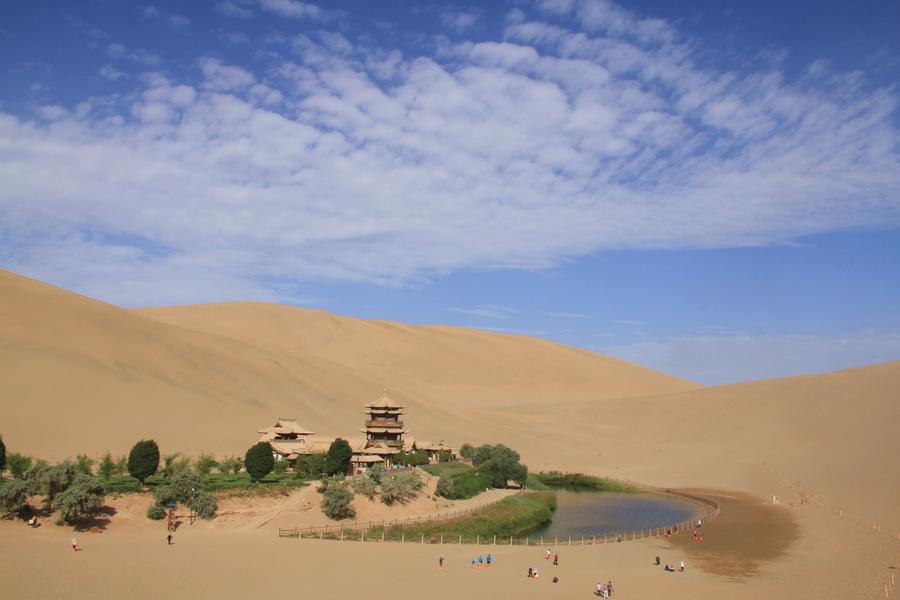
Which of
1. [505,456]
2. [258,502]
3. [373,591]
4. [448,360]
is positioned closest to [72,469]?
[258,502]

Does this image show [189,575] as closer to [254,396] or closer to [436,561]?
[436,561]

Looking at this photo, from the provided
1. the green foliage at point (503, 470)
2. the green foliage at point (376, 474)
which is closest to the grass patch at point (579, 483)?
the green foliage at point (503, 470)

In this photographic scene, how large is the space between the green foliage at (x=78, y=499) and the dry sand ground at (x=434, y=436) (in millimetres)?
1088

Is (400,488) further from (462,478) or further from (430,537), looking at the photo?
(462,478)

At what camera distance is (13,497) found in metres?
28.2

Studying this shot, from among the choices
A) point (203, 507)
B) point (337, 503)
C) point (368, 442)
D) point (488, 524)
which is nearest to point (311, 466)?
point (337, 503)

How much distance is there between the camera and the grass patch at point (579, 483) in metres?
54.1

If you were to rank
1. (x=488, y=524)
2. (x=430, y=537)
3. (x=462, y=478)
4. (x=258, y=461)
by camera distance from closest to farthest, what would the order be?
1. (x=430, y=537)
2. (x=258, y=461)
3. (x=488, y=524)
4. (x=462, y=478)

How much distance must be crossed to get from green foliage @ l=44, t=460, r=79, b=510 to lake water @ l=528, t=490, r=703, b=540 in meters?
22.2

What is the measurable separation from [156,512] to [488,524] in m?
16.5

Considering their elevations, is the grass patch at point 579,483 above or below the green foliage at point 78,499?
above

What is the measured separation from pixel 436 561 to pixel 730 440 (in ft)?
160

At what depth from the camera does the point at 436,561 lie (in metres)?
28.6

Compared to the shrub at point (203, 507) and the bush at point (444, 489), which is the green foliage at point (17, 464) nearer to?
the shrub at point (203, 507)
